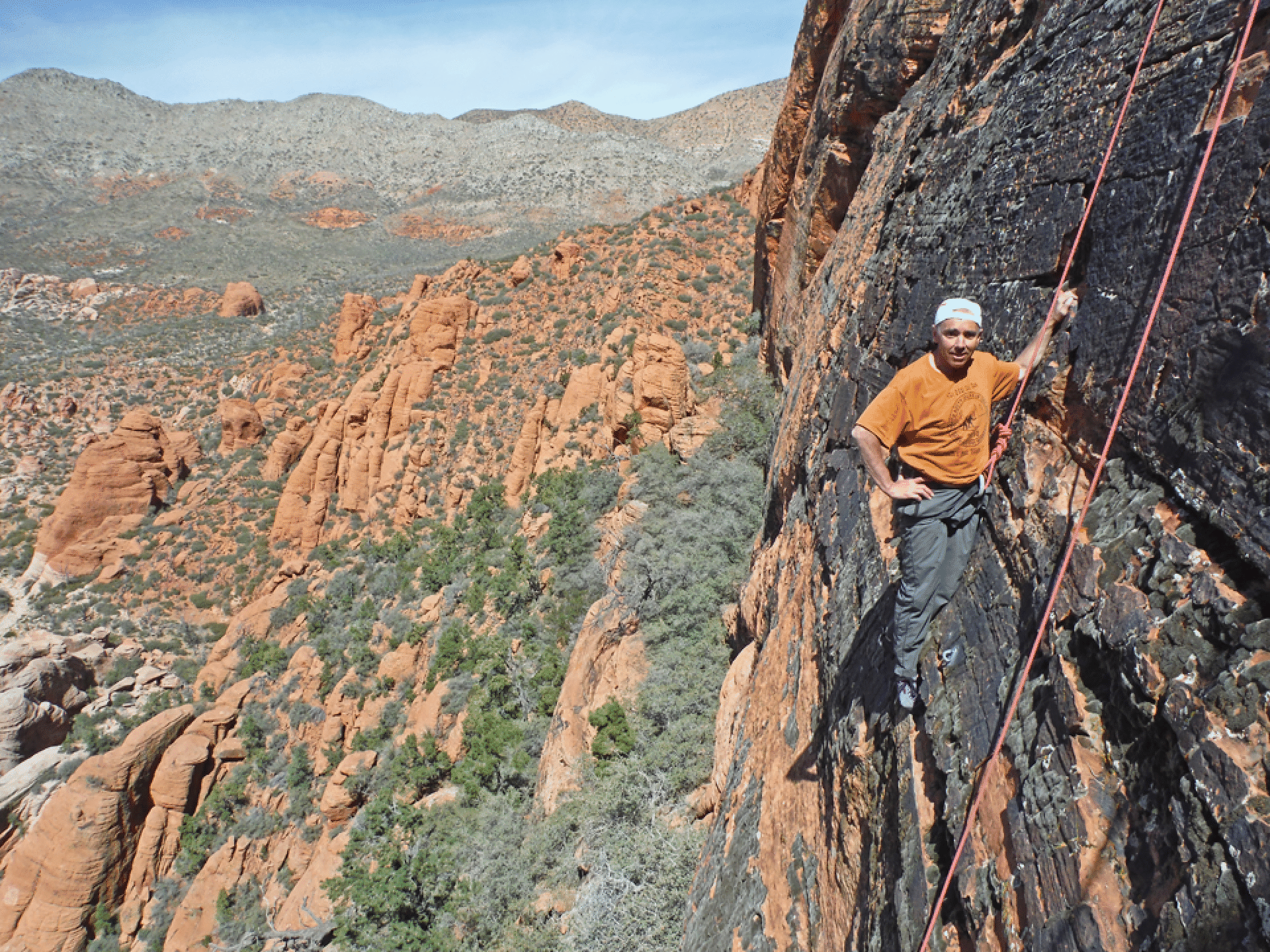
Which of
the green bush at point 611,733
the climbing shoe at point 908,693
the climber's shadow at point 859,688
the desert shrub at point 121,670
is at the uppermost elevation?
the climbing shoe at point 908,693

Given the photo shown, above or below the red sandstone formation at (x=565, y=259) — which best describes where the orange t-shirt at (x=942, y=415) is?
above

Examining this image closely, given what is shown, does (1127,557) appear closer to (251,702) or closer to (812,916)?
(812,916)

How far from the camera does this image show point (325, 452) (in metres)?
19.3

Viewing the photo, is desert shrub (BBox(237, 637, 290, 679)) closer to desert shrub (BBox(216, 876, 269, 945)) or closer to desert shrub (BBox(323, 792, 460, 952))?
desert shrub (BBox(216, 876, 269, 945))

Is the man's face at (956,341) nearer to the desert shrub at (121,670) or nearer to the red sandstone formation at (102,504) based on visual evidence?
the desert shrub at (121,670)

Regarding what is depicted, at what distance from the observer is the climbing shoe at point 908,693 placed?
2.95 metres

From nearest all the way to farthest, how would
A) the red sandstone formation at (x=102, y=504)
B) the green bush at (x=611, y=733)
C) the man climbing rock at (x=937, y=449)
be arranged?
the man climbing rock at (x=937, y=449)
the green bush at (x=611, y=733)
the red sandstone formation at (x=102, y=504)

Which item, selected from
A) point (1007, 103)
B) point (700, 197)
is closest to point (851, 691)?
point (1007, 103)

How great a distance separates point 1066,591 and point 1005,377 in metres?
1.02

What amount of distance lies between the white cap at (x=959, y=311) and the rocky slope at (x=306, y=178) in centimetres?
3738

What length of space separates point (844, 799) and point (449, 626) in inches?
435

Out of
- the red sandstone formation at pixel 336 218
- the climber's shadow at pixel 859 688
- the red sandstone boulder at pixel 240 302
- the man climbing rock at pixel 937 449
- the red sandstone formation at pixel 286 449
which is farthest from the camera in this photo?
the red sandstone formation at pixel 336 218

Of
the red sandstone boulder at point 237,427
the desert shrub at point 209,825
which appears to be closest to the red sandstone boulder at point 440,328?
the red sandstone boulder at point 237,427

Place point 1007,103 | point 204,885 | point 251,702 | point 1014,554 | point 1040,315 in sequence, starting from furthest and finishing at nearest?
point 251,702 < point 204,885 < point 1007,103 < point 1040,315 < point 1014,554
